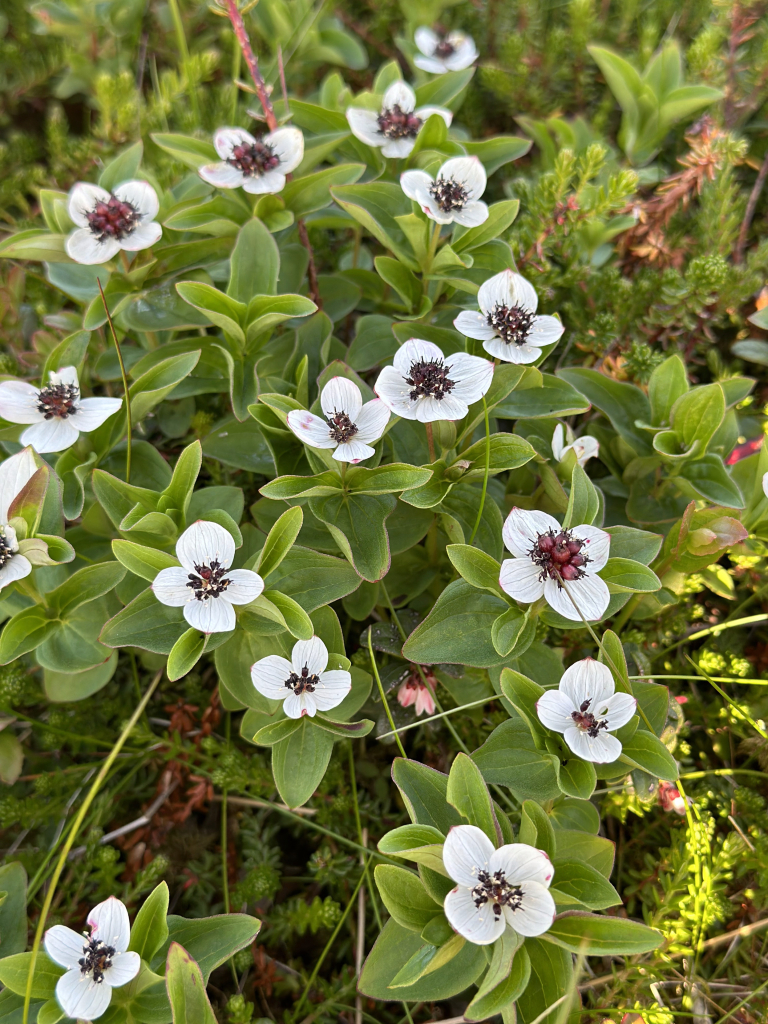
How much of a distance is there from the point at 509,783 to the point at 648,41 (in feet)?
→ 12.0

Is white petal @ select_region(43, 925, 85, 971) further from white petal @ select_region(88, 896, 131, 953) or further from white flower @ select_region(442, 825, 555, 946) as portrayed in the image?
white flower @ select_region(442, 825, 555, 946)

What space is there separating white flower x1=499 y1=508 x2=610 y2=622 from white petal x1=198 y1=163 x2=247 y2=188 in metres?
1.64

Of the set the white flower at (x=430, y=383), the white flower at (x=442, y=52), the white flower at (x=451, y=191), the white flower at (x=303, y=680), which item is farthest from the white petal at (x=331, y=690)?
the white flower at (x=442, y=52)

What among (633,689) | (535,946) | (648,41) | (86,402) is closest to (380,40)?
(648,41)

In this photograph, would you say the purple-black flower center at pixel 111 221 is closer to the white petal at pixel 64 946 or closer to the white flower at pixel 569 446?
the white flower at pixel 569 446

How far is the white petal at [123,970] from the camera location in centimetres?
191

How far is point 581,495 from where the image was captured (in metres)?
2.22

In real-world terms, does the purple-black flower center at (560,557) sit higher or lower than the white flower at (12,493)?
higher

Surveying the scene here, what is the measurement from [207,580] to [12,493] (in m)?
0.73

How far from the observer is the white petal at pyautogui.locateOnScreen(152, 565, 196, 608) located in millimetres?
2078

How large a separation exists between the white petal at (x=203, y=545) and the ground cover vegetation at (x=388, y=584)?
10 millimetres

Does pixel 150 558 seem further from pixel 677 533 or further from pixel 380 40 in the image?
pixel 380 40

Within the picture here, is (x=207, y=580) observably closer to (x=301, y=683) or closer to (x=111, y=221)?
(x=301, y=683)

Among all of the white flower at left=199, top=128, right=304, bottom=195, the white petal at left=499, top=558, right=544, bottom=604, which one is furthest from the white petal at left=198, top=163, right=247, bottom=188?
the white petal at left=499, top=558, right=544, bottom=604
